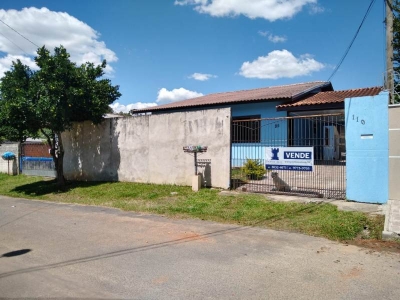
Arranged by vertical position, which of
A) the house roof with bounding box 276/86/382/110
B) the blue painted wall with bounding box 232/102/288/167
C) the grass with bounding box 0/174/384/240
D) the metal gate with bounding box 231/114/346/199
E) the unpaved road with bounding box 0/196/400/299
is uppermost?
the house roof with bounding box 276/86/382/110

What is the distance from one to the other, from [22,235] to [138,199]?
13.3ft

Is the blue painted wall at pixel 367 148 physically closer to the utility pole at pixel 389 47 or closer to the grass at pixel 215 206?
the grass at pixel 215 206

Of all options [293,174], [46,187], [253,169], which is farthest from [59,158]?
[293,174]

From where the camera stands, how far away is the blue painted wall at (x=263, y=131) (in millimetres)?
12197

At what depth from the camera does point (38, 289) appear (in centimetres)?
388

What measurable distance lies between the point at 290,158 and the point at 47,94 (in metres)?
8.58

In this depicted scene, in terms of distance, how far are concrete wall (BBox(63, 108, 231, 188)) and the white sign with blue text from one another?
55.8 inches

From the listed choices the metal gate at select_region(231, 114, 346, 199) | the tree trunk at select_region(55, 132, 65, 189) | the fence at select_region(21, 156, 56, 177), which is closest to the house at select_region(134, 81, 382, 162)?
the metal gate at select_region(231, 114, 346, 199)

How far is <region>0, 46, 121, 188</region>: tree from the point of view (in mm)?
11195

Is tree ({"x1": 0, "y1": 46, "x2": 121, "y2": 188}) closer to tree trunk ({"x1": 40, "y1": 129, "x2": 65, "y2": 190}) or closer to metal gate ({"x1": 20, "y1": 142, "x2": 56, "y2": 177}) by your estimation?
tree trunk ({"x1": 40, "y1": 129, "x2": 65, "y2": 190})

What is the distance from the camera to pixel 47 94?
1138cm

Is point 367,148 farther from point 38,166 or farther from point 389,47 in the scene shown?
point 38,166

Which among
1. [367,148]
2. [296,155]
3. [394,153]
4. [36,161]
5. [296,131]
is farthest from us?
[36,161]

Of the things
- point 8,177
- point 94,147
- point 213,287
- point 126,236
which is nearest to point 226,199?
point 126,236
